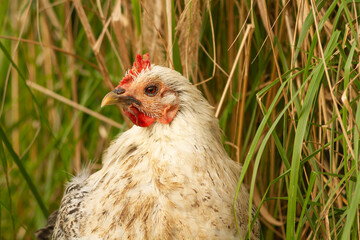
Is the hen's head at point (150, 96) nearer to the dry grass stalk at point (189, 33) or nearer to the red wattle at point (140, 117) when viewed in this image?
the red wattle at point (140, 117)

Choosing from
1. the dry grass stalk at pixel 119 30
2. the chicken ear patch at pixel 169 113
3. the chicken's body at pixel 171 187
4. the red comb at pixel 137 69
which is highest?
the dry grass stalk at pixel 119 30

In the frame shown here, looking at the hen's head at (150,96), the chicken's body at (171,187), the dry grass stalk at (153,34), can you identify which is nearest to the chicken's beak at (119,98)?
the hen's head at (150,96)

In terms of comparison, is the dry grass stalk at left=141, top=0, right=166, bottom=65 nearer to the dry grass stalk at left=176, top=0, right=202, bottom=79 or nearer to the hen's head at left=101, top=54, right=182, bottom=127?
the dry grass stalk at left=176, top=0, right=202, bottom=79

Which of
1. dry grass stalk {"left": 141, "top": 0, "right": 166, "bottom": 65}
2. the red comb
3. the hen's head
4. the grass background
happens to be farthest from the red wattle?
dry grass stalk {"left": 141, "top": 0, "right": 166, "bottom": 65}

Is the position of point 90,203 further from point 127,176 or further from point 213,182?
point 213,182

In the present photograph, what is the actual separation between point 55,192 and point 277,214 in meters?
1.80

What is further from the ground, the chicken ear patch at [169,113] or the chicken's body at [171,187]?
the chicken ear patch at [169,113]

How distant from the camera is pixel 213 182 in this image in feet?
6.82

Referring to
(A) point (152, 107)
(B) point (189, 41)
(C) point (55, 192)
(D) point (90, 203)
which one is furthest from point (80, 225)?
(C) point (55, 192)

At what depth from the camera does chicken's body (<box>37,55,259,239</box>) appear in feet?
6.62

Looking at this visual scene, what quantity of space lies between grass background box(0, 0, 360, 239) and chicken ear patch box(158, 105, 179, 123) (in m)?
0.36

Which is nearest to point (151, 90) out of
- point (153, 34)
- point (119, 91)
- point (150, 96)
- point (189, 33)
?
point (150, 96)

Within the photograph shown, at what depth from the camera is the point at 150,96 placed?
2.16 metres

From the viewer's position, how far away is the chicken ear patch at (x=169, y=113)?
2133mm
